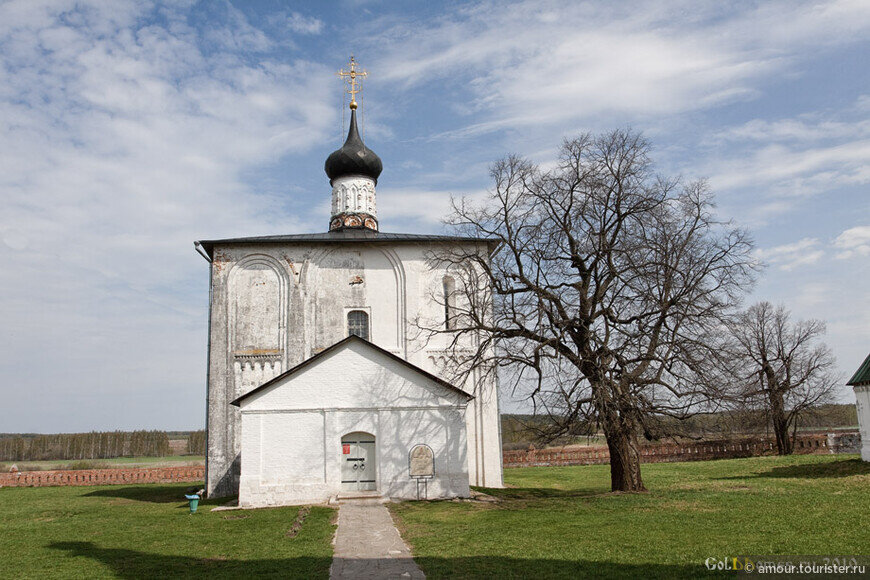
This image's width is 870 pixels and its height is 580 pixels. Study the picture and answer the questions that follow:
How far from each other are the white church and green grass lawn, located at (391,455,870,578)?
190cm

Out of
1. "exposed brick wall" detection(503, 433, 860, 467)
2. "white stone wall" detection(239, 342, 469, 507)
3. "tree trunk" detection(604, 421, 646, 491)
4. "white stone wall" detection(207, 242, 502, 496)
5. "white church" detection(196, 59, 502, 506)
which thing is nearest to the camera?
"tree trunk" detection(604, 421, 646, 491)

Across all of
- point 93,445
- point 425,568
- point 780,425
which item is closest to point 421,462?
point 425,568

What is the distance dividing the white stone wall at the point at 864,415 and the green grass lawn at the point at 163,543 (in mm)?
15377

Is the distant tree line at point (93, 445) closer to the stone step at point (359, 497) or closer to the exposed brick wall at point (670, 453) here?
the exposed brick wall at point (670, 453)

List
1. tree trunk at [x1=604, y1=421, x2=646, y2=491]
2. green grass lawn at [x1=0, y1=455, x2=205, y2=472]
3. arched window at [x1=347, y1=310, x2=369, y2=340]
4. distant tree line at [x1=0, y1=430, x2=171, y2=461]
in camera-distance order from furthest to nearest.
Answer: distant tree line at [x1=0, y1=430, x2=171, y2=461]
green grass lawn at [x1=0, y1=455, x2=205, y2=472]
arched window at [x1=347, y1=310, x2=369, y2=340]
tree trunk at [x1=604, y1=421, x2=646, y2=491]

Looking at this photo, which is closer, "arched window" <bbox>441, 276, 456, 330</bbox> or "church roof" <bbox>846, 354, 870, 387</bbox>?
"church roof" <bbox>846, 354, 870, 387</bbox>

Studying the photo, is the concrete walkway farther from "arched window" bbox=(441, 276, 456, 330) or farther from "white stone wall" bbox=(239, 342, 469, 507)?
"arched window" bbox=(441, 276, 456, 330)

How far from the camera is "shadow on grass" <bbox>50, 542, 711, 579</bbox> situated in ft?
23.9

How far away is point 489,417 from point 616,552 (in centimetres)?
1149

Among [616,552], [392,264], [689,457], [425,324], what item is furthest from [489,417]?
[689,457]

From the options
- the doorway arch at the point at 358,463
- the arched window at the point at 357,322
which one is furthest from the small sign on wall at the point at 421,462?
the arched window at the point at 357,322

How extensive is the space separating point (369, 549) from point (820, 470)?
1482 cm

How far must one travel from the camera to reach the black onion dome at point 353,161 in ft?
82.3

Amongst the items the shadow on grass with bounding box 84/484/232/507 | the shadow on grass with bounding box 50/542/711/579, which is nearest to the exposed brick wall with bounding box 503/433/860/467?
the shadow on grass with bounding box 84/484/232/507
